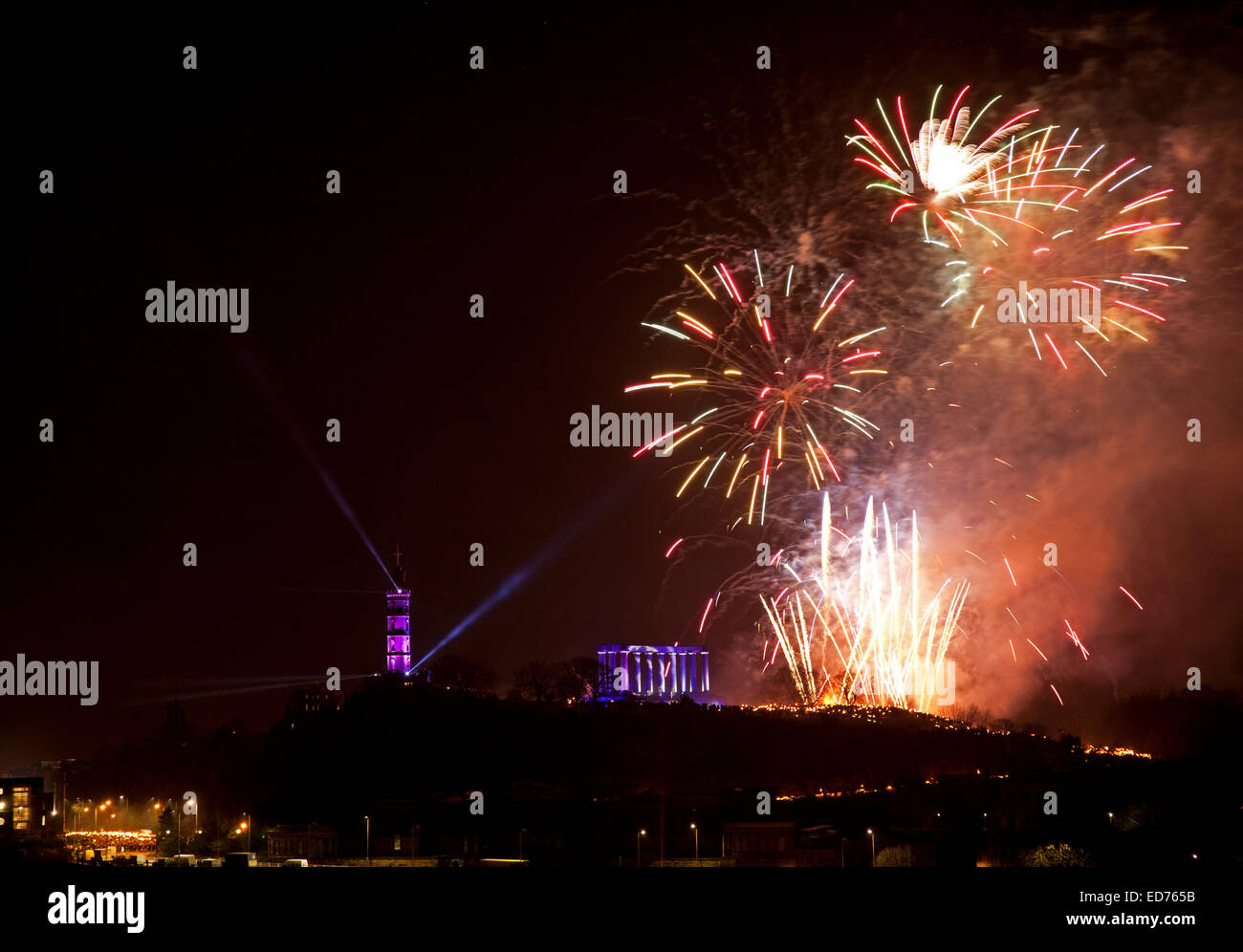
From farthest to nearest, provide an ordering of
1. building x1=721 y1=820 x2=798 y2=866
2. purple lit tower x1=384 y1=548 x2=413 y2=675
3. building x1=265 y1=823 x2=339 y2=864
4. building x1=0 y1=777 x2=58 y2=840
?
purple lit tower x1=384 y1=548 x2=413 y2=675, building x1=0 y1=777 x2=58 y2=840, building x1=265 y1=823 x2=339 y2=864, building x1=721 y1=820 x2=798 y2=866

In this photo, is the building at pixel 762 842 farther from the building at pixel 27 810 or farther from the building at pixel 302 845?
the building at pixel 27 810

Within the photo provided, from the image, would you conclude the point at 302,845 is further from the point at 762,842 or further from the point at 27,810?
the point at 27,810

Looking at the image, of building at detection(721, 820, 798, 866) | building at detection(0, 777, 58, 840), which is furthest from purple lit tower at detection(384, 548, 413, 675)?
building at detection(721, 820, 798, 866)

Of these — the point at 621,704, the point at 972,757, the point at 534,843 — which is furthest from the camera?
the point at 621,704

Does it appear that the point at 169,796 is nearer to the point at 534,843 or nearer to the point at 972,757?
the point at 534,843

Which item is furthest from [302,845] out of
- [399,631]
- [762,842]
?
[399,631]

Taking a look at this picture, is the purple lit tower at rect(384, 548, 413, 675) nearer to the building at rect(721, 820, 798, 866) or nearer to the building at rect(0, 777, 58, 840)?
the building at rect(0, 777, 58, 840)

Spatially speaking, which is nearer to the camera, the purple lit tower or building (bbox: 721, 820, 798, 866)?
building (bbox: 721, 820, 798, 866)
